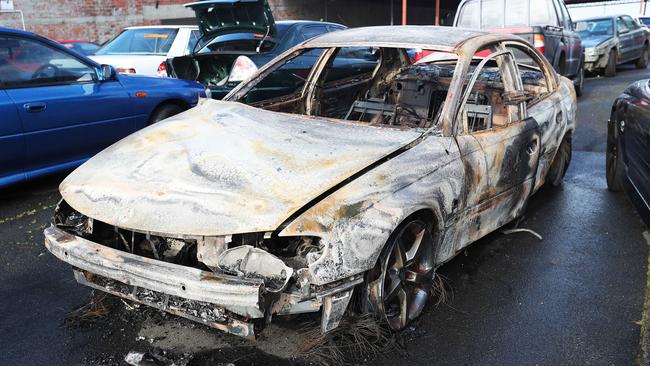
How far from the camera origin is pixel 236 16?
7156 mm

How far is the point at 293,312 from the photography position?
254 centimetres

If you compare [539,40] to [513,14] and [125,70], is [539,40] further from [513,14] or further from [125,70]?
[125,70]

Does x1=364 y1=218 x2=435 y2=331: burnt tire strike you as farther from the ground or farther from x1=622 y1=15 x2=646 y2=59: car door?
x1=622 y1=15 x2=646 y2=59: car door

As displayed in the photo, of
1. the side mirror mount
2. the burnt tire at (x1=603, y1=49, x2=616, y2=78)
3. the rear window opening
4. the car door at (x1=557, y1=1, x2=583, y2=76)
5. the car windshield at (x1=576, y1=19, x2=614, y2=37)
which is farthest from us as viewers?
the car windshield at (x1=576, y1=19, x2=614, y2=37)

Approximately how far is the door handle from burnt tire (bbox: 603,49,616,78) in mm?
12707

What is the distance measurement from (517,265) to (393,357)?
1464mm

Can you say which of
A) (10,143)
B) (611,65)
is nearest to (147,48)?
(10,143)

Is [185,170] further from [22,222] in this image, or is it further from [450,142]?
[22,222]

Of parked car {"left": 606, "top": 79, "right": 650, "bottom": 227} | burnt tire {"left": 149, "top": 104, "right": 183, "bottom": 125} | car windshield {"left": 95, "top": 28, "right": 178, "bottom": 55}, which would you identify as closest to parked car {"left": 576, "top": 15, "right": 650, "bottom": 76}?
parked car {"left": 606, "top": 79, "right": 650, "bottom": 227}

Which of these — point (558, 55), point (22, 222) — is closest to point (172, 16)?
point (558, 55)

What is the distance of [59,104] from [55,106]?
0.05 meters

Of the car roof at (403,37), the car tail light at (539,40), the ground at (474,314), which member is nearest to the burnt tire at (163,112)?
the ground at (474,314)

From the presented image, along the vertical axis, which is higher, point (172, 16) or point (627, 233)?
point (172, 16)

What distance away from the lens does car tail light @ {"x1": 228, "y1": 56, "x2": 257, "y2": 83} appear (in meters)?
6.63
